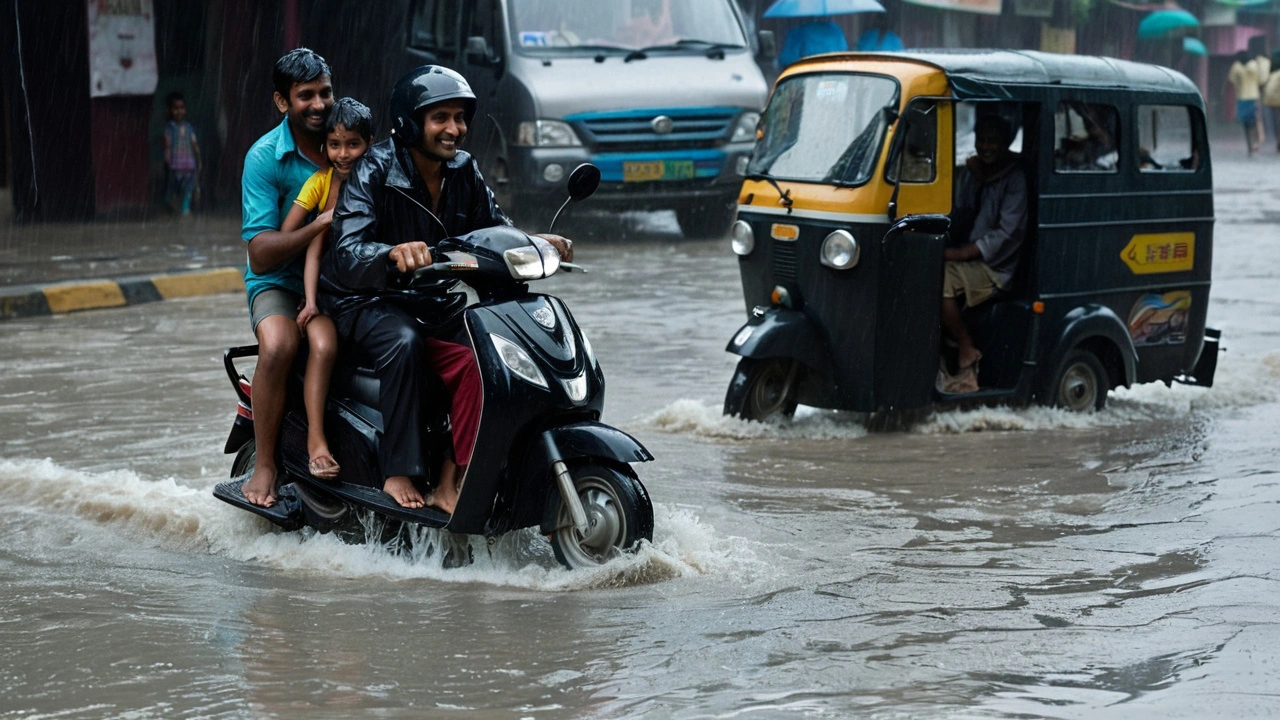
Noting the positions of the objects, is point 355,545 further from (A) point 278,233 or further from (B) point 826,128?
(B) point 826,128

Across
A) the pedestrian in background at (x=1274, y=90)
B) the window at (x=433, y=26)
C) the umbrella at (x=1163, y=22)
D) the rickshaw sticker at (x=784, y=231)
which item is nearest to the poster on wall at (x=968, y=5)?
the umbrella at (x=1163, y=22)

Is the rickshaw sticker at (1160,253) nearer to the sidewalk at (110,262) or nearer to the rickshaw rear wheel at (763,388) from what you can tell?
the rickshaw rear wheel at (763,388)

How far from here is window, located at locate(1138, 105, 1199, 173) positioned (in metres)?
8.34

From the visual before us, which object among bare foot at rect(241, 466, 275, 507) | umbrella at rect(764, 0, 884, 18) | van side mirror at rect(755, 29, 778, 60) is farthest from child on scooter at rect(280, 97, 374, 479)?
umbrella at rect(764, 0, 884, 18)

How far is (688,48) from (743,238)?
301 inches

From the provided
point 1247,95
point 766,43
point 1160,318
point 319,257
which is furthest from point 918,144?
point 1247,95

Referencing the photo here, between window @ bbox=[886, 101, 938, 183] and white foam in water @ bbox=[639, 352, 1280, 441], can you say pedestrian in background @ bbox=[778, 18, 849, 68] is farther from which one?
window @ bbox=[886, 101, 938, 183]

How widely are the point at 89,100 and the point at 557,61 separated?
470 centimetres

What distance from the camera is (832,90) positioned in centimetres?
782

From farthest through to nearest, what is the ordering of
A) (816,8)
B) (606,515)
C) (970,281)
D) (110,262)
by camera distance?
(816,8) → (110,262) → (970,281) → (606,515)

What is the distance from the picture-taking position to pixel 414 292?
534 centimetres

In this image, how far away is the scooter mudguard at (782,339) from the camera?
7570 millimetres

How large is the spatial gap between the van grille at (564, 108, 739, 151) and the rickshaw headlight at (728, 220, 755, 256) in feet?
21.9

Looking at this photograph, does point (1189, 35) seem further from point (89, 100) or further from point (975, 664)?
point (975, 664)
